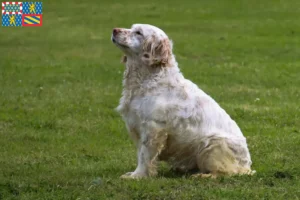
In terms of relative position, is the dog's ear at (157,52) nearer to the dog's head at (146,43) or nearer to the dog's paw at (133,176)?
the dog's head at (146,43)

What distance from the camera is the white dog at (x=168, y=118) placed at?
8508mm

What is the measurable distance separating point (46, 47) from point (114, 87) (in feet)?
27.3

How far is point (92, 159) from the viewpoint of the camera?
9977 mm

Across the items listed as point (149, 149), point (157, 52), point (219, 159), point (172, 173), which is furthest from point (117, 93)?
point (219, 159)

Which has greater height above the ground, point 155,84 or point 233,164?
point 155,84

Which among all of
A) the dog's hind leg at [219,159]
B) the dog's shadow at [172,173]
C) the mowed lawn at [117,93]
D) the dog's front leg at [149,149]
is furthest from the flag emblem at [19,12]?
the dog's hind leg at [219,159]

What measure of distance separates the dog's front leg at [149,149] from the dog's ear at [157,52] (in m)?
0.70

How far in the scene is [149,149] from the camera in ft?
28.1

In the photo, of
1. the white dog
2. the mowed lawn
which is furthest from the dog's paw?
the mowed lawn

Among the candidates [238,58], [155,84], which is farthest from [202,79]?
[155,84]

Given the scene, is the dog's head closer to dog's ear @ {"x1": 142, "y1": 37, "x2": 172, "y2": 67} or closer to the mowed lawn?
dog's ear @ {"x1": 142, "y1": 37, "x2": 172, "y2": 67}

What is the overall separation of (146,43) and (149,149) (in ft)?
3.64

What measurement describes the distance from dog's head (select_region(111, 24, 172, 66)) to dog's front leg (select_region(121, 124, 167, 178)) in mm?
734

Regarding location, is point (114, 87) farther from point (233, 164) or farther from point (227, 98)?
point (233, 164)
